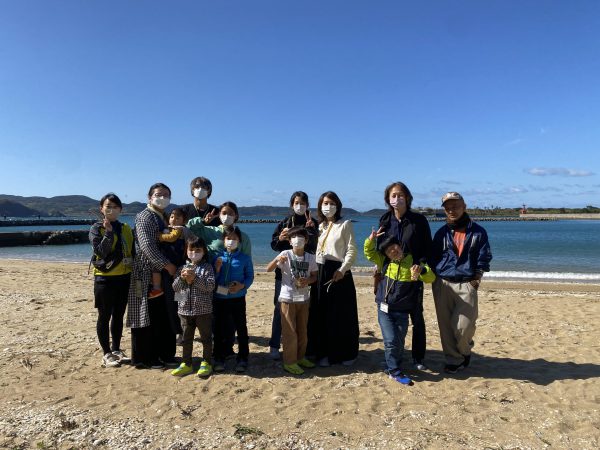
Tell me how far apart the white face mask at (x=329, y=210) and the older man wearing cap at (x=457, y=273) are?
1156 mm

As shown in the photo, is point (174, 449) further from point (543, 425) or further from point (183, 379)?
point (543, 425)

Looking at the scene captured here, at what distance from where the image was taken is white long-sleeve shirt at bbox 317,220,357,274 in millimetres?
4391

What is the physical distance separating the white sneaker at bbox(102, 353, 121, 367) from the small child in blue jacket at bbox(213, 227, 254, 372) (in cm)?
117

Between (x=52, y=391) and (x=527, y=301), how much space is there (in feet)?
31.7

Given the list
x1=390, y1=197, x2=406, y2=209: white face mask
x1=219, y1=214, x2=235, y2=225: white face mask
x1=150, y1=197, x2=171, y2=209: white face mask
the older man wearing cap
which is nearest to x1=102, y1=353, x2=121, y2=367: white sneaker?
x1=150, y1=197, x2=171, y2=209: white face mask

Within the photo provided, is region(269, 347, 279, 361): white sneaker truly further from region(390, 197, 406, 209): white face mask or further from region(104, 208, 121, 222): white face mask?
region(104, 208, 121, 222): white face mask

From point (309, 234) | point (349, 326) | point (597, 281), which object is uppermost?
point (309, 234)

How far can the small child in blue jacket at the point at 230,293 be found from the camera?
14.5 feet

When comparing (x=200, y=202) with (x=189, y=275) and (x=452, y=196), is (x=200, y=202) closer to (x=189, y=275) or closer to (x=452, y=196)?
(x=189, y=275)

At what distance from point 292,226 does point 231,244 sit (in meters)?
0.77

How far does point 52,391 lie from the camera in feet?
13.3

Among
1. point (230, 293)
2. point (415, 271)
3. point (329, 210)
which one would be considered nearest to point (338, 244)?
point (329, 210)

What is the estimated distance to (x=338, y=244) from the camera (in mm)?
4414

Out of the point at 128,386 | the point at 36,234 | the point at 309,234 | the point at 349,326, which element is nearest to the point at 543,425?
the point at 349,326
